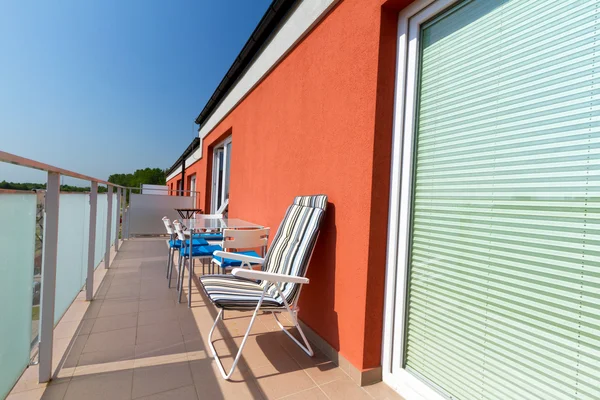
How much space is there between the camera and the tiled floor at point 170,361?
1803mm

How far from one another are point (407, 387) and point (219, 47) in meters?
12.9

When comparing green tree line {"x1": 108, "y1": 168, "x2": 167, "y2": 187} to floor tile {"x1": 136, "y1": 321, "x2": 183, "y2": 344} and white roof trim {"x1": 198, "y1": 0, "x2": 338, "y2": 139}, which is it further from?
floor tile {"x1": 136, "y1": 321, "x2": 183, "y2": 344}

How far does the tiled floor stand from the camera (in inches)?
71.0

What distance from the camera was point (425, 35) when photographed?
1.92m

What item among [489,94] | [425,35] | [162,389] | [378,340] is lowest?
[162,389]

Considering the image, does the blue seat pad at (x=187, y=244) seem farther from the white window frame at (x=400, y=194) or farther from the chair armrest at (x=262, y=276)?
the white window frame at (x=400, y=194)

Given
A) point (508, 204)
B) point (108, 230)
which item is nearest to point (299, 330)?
point (508, 204)

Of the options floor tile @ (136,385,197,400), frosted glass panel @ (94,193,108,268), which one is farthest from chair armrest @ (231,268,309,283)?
frosted glass panel @ (94,193,108,268)

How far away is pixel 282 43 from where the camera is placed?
3562mm

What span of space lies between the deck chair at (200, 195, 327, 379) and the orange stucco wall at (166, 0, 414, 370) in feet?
0.56

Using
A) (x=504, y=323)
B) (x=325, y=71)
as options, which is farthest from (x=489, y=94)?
(x=325, y=71)

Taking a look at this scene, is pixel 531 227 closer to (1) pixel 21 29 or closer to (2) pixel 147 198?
(2) pixel 147 198

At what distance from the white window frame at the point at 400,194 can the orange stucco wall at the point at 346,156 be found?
49 mm

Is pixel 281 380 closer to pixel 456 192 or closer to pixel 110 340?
pixel 110 340
